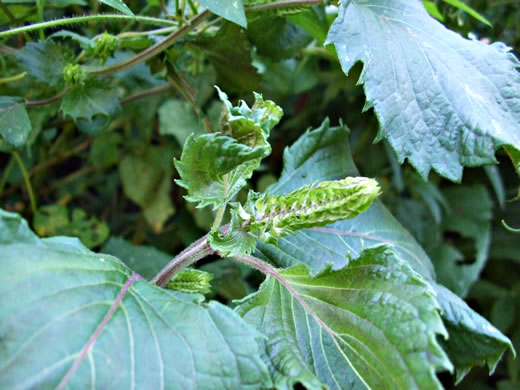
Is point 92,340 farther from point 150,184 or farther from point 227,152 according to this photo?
point 150,184

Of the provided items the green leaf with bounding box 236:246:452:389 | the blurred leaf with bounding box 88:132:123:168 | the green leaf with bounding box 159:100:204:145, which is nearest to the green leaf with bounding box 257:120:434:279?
the green leaf with bounding box 236:246:452:389

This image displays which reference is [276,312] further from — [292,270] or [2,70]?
[2,70]

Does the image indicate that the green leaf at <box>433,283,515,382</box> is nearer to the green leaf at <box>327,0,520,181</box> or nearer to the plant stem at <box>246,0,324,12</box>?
the green leaf at <box>327,0,520,181</box>

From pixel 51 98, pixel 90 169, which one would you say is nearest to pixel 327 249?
pixel 51 98

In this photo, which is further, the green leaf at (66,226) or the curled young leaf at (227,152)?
the green leaf at (66,226)

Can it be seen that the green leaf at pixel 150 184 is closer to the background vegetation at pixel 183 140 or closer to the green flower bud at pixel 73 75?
the background vegetation at pixel 183 140

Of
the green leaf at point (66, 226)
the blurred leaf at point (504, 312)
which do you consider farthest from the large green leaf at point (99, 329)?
the blurred leaf at point (504, 312)
